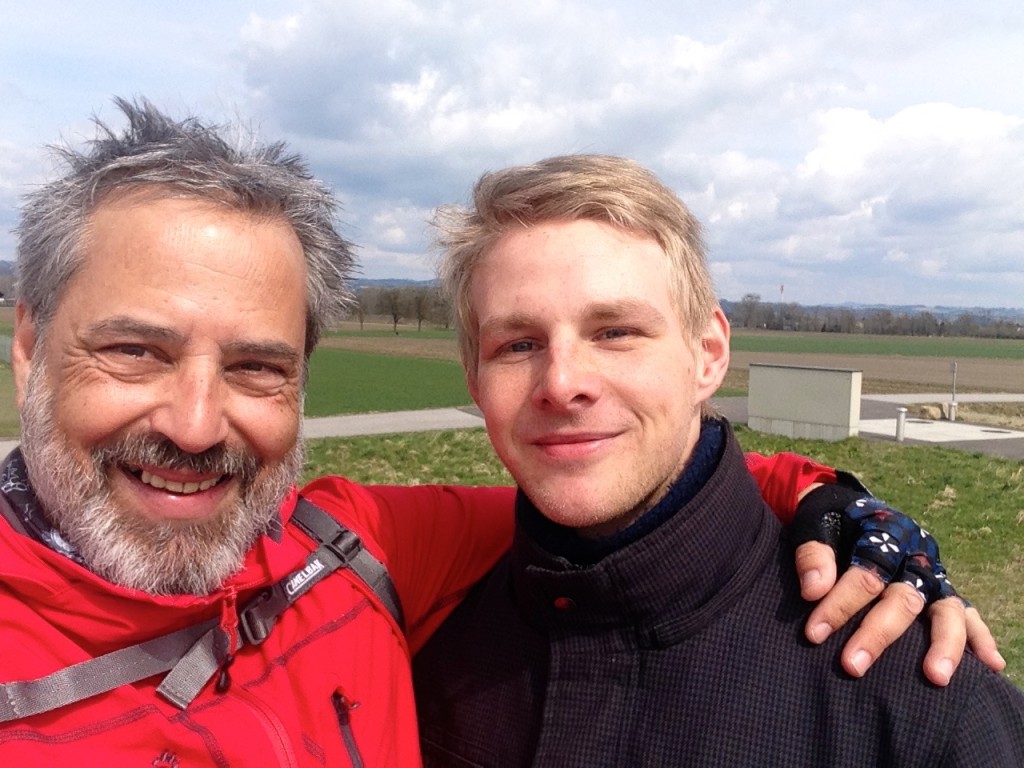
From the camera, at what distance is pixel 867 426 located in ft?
58.0

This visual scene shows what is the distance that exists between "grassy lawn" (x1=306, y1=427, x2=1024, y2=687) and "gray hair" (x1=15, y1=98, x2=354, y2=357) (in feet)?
18.2

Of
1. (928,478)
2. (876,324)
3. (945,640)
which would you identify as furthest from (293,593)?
(876,324)

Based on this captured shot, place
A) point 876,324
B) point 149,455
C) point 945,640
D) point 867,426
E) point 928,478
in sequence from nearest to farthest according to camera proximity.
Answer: point 945,640, point 149,455, point 928,478, point 867,426, point 876,324

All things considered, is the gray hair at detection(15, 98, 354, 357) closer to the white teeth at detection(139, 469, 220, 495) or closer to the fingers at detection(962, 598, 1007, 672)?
the white teeth at detection(139, 469, 220, 495)

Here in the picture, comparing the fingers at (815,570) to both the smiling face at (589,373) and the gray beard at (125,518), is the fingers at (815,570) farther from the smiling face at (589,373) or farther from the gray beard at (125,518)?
the gray beard at (125,518)

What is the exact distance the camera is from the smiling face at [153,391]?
1.91 m

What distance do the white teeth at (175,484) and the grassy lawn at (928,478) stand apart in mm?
5417

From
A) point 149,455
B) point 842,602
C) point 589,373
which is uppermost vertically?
point 589,373

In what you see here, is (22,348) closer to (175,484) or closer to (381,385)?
(175,484)

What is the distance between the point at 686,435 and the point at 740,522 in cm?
23

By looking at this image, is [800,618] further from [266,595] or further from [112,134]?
[112,134]

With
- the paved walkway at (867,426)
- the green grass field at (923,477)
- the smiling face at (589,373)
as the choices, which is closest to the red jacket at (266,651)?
the smiling face at (589,373)

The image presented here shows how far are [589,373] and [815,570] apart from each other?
25.6 inches


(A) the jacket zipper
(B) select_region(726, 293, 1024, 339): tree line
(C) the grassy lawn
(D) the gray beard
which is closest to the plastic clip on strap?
(D) the gray beard
